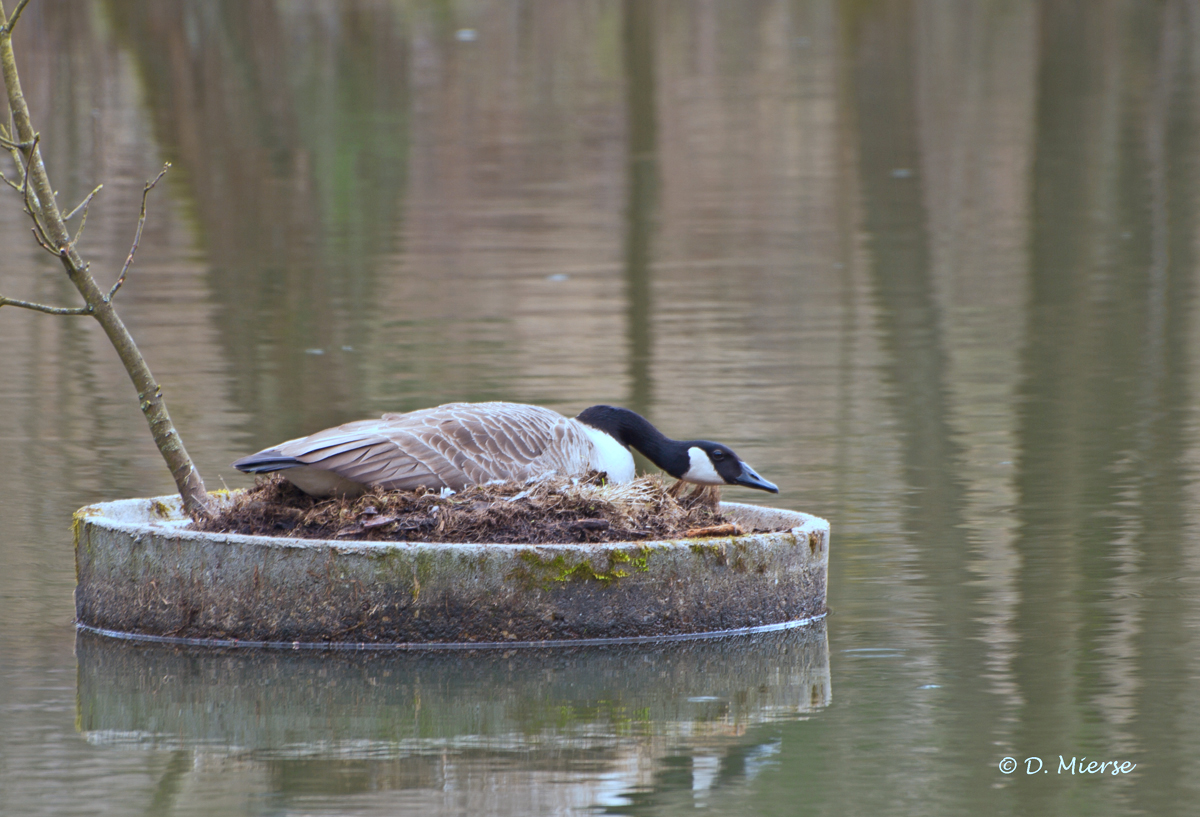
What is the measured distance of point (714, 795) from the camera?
557cm

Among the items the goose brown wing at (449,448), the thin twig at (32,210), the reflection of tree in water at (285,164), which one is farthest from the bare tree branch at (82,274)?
the reflection of tree in water at (285,164)

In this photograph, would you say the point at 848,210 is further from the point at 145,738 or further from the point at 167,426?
the point at 145,738

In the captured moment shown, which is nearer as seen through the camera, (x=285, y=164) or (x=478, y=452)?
(x=478, y=452)

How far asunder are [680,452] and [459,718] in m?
2.22

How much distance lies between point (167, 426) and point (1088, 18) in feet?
134

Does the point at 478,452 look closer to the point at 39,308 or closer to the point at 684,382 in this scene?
the point at 39,308

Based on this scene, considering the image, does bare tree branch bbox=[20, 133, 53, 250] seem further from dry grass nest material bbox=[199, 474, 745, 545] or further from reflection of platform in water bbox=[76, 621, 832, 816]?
reflection of platform in water bbox=[76, 621, 832, 816]

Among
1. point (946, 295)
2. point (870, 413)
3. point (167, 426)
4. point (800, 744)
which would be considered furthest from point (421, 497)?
point (946, 295)

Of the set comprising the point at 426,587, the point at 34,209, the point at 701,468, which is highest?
the point at 34,209

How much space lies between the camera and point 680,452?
827cm

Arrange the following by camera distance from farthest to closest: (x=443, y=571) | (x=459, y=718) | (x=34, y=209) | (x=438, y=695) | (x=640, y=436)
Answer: (x=640, y=436), (x=34, y=209), (x=443, y=571), (x=438, y=695), (x=459, y=718)

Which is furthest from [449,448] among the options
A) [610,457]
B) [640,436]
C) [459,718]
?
[459,718]

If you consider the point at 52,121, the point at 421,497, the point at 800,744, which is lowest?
the point at 800,744

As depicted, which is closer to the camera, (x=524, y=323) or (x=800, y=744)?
(x=800, y=744)
